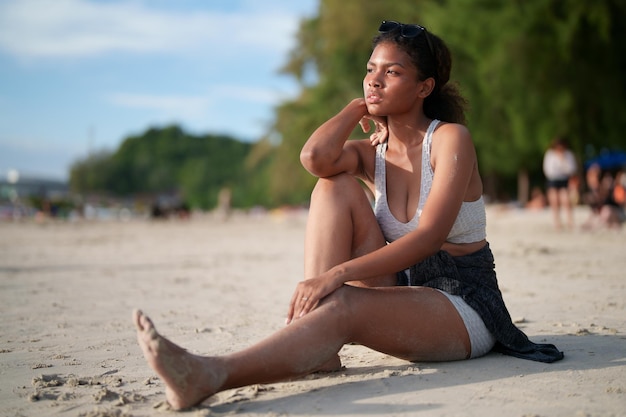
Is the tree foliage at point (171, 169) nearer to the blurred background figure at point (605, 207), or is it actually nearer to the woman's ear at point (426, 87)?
the blurred background figure at point (605, 207)

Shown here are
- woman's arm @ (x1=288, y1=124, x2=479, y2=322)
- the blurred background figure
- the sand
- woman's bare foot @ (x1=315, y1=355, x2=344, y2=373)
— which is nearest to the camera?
the sand

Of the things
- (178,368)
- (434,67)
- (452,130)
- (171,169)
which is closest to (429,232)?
(452,130)

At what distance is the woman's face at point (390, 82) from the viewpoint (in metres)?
3.00

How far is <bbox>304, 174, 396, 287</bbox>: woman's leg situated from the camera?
288cm

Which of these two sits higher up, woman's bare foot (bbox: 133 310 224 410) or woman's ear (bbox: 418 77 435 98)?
woman's ear (bbox: 418 77 435 98)

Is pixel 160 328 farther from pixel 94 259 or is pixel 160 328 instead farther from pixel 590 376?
pixel 94 259

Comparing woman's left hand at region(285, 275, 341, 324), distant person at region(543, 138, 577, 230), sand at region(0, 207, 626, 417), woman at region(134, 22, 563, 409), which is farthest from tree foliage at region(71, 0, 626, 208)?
woman's left hand at region(285, 275, 341, 324)

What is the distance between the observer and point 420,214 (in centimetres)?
294

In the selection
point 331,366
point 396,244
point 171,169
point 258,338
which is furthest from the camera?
point 171,169

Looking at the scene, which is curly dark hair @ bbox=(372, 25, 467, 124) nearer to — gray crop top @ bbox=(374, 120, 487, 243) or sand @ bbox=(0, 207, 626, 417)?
gray crop top @ bbox=(374, 120, 487, 243)

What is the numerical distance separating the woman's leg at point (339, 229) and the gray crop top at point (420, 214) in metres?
0.11

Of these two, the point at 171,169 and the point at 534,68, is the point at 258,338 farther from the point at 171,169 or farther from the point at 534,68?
the point at 171,169

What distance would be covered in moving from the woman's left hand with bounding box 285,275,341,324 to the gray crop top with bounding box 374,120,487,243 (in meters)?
0.57

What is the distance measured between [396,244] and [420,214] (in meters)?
0.29
